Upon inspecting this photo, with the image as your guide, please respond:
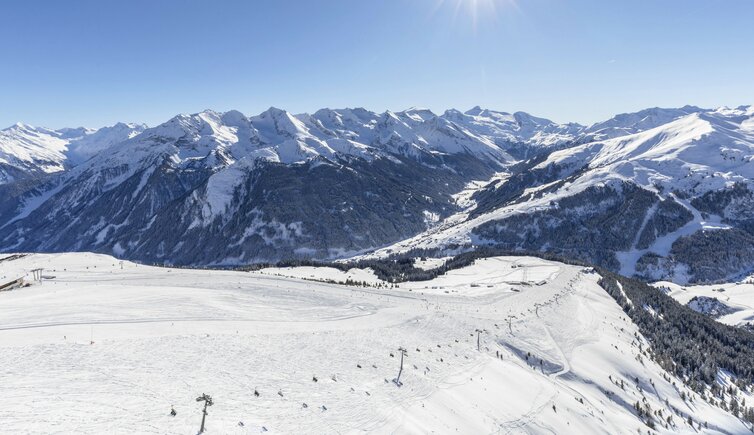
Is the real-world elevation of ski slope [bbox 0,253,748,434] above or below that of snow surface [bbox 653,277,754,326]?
above

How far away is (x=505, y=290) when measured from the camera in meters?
92.5

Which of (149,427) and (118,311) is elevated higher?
(118,311)

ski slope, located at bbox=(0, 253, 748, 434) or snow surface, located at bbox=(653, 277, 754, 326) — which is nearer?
ski slope, located at bbox=(0, 253, 748, 434)

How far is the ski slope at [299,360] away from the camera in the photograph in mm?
29906

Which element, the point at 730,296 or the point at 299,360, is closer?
the point at 299,360

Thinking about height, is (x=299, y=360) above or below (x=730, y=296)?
above

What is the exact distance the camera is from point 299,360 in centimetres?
4216

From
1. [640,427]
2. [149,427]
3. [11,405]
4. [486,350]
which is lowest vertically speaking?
[640,427]

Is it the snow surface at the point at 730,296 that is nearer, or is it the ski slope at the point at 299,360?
the ski slope at the point at 299,360

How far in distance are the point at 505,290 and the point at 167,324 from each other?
68.4 metres

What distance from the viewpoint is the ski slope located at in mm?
29906

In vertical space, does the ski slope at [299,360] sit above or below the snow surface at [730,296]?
above

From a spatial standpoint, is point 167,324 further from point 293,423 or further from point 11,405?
point 293,423

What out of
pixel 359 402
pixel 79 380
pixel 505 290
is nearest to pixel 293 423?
pixel 359 402
